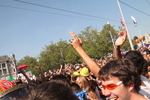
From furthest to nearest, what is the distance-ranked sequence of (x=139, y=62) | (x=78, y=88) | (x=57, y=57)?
(x=57, y=57) → (x=78, y=88) → (x=139, y=62)

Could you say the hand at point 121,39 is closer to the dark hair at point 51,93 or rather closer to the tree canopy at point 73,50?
the dark hair at point 51,93

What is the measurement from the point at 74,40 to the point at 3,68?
82549 mm

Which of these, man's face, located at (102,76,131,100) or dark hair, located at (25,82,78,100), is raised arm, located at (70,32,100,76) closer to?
man's face, located at (102,76,131,100)

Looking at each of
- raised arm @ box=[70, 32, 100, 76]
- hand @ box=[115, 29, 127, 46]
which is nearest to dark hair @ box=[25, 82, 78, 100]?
raised arm @ box=[70, 32, 100, 76]

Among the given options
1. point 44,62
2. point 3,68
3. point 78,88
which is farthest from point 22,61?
point 78,88

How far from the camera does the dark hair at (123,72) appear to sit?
71.5 inches

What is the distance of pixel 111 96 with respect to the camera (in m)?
1.86

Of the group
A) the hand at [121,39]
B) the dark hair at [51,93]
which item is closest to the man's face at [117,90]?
the dark hair at [51,93]

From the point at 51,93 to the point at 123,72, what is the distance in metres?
1.03

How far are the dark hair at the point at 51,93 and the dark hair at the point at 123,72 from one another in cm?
86

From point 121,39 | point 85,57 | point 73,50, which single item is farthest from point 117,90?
point 73,50

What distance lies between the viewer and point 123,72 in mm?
1818

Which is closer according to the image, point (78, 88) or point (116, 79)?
point (116, 79)

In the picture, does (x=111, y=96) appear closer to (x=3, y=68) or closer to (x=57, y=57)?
(x=57, y=57)
